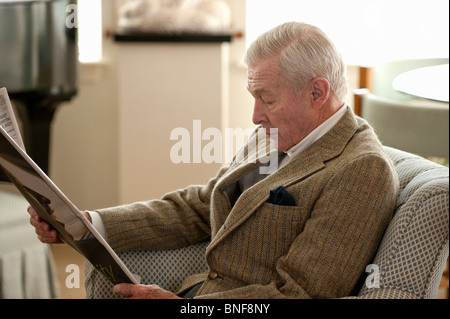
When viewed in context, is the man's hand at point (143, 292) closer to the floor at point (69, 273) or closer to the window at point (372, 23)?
the floor at point (69, 273)

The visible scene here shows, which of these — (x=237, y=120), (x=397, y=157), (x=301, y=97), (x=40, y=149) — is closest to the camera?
(x=301, y=97)

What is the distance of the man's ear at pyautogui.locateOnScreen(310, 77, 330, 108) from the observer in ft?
4.60

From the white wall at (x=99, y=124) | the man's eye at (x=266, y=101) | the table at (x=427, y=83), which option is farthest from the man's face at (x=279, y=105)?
the white wall at (x=99, y=124)

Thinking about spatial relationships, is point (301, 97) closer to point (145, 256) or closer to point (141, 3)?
point (145, 256)

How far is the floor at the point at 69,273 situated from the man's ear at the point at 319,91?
1.51m

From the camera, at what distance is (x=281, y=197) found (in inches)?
53.5

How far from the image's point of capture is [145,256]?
1639mm

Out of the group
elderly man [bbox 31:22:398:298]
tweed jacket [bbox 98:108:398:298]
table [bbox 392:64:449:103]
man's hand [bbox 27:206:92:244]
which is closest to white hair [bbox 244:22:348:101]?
elderly man [bbox 31:22:398:298]

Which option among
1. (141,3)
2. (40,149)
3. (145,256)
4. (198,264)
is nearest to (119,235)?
(145,256)

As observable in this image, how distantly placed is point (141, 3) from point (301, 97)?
6.64ft

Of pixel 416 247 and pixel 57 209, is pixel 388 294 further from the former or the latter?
pixel 57 209

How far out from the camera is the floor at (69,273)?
9.55 ft

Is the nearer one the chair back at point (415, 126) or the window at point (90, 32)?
the chair back at point (415, 126)

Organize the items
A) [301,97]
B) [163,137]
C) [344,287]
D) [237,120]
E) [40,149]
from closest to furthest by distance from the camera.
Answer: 1. [344,287]
2. [301,97]
3. [40,149]
4. [163,137]
5. [237,120]
